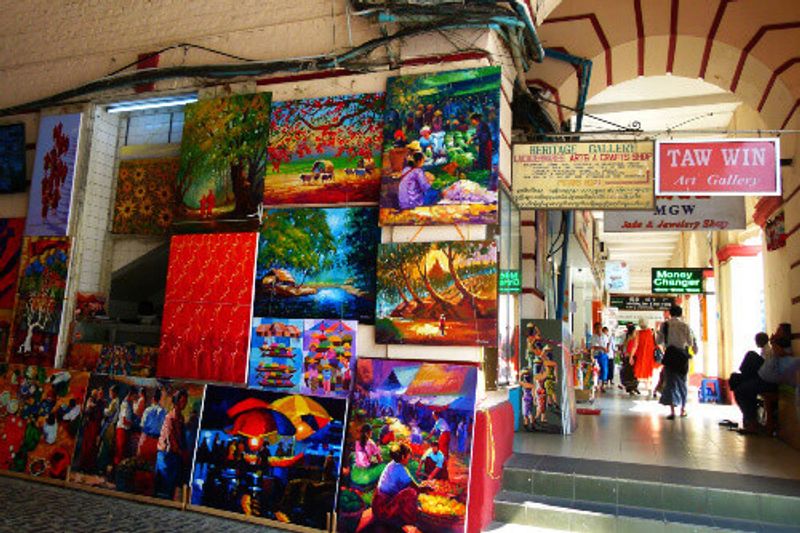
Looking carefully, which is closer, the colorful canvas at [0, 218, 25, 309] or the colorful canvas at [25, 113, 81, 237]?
the colorful canvas at [25, 113, 81, 237]

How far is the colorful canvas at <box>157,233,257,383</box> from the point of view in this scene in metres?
5.45

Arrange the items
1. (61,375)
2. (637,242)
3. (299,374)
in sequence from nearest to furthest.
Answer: (299,374) → (61,375) → (637,242)

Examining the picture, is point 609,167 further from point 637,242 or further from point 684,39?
point 637,242

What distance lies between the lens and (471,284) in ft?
15.6

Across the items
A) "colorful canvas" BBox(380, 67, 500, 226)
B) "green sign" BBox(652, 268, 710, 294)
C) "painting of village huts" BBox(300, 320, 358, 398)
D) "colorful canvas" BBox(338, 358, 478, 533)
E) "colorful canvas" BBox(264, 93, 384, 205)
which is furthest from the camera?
"green sign" BBox(652, 268, 710, 294)

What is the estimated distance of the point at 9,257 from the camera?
6.83m

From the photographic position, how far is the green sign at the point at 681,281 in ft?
47.3

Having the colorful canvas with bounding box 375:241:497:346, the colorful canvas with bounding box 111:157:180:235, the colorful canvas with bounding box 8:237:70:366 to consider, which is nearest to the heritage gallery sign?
the colorful canvas with bounding box 375:241:497:346

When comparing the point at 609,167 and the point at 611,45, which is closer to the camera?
the point at 609,167

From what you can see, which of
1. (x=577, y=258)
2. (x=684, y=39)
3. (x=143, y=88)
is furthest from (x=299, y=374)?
(x=577, y=258)

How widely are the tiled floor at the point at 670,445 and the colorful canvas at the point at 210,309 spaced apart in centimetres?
309

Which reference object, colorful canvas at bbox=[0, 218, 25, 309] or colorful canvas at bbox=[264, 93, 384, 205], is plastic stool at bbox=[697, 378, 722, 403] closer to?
colorful canvas at bbox=[264, 93, 384, 205]

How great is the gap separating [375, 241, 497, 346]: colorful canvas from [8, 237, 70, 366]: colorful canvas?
376cm

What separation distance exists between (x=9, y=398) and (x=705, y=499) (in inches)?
260
